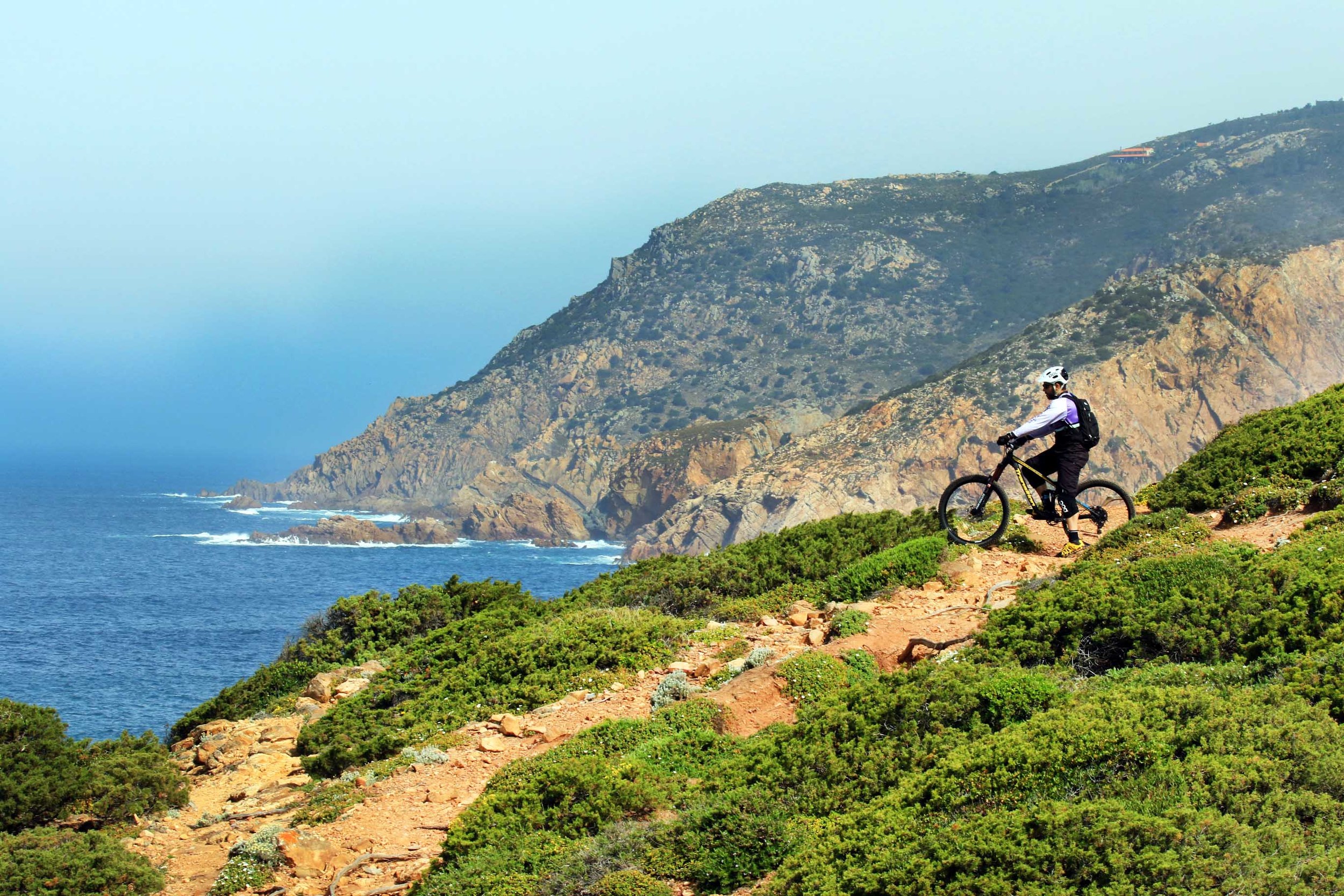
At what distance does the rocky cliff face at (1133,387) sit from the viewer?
271 feet

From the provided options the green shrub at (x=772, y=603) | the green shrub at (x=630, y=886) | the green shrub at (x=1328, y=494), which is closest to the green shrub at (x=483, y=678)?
the green shrub at (x=772, y=603)

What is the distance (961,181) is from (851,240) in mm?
32798

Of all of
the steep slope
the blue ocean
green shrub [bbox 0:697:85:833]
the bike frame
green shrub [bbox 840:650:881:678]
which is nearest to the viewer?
green shrub [bbox 840:650:881:678]

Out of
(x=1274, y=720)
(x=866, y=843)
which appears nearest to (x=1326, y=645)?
A: (x=1274, y=720)

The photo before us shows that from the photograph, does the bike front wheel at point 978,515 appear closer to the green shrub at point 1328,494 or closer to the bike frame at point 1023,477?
the bike frame at point 1023,477

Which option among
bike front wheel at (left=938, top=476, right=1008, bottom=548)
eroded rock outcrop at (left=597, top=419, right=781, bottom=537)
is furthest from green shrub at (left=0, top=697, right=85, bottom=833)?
eroded rock outcrop at (left=597, top=419, right=781, bottom=537)

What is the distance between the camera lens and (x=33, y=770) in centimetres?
1206

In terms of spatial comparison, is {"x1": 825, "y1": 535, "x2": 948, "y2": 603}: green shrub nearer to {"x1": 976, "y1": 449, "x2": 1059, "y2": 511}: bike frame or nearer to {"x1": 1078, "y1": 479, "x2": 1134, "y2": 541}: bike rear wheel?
{"x1": 976, "y1": 449, "x2": 1059, "y2": 511}: bike frame

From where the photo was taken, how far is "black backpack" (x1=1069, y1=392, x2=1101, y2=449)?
37.6ft

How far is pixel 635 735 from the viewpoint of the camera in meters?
10.1

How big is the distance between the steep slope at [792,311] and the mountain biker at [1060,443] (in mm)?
99698

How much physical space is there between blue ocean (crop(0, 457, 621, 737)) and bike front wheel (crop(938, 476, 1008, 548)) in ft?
58.3

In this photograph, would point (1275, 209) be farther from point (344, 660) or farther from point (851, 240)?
point (344, 660)

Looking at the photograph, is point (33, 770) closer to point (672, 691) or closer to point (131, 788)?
point (131, 788)
